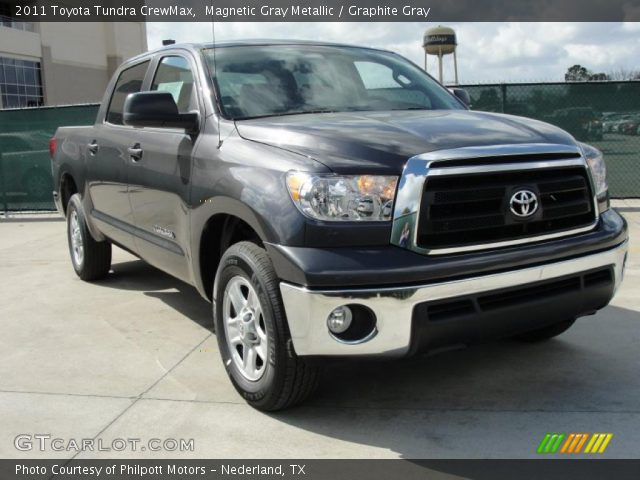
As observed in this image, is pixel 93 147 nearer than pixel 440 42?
Yes

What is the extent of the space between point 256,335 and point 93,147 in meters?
2.91

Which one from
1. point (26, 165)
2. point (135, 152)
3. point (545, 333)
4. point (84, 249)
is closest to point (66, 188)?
point (84, 249)

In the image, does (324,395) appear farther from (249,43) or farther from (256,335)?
(249,43)

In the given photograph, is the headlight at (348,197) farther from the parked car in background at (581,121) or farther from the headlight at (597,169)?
the parked car in background at (581,121)

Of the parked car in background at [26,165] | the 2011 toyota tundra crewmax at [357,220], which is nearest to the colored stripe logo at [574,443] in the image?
the 2011 toyota tundra crewmax at [357,220]

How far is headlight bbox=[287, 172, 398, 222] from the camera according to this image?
3.07m

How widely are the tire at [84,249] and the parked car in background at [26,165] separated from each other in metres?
4.86

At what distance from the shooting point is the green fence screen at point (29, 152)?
1095 cm

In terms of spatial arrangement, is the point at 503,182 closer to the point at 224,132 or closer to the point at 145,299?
the point at 224,132

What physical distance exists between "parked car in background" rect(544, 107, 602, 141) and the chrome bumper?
23.5 ft

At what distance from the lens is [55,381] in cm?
409

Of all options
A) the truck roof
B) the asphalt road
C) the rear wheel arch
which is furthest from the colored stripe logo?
the rear wheel arch

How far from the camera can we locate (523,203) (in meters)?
3.24

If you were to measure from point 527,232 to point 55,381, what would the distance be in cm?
272
